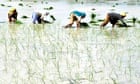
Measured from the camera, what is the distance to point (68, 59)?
24.0 ft

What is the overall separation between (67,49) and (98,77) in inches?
99.7

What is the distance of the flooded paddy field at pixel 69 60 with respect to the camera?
5871mm

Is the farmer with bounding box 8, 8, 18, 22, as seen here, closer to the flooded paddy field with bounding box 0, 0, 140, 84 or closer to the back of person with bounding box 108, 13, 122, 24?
the back of person with bounding box 108, 13, 122, 24

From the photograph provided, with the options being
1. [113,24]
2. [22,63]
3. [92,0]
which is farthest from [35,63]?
[92,0]

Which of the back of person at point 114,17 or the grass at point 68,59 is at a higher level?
the grass at point 68,59

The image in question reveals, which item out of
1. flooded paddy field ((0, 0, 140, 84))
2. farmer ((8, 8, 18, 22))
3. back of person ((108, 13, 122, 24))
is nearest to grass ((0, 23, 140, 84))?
flooded paddy field ((0, 0, 140, 84))

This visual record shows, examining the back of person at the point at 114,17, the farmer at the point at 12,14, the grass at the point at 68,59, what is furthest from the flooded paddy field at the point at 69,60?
the farmer at the point at 12,14

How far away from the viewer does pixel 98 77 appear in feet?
19.5

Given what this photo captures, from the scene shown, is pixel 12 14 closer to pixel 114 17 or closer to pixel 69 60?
pixel 114 17

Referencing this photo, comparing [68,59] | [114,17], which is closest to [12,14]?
[114,17]

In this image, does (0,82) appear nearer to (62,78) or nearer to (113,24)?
(62,78)

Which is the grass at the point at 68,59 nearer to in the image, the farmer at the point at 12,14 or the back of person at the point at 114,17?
the back of person at the point at 114,17

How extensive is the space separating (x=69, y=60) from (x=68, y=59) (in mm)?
92

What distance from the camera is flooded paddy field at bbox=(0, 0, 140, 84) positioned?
19.3 feet
